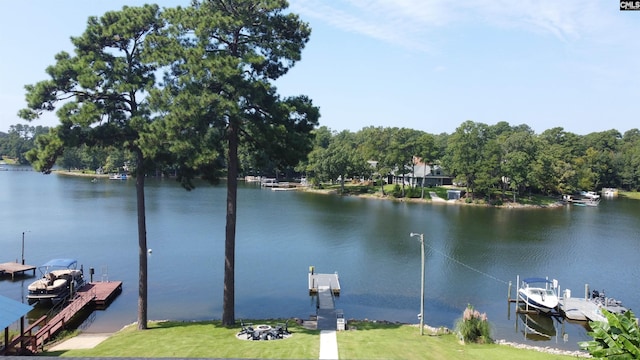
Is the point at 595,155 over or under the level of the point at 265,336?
over

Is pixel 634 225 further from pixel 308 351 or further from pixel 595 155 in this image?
pixel 308 351

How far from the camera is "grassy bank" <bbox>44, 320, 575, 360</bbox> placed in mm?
15945

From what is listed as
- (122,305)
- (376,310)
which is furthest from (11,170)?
(376,310)

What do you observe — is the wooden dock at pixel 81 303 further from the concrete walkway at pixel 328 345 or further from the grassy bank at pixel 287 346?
the concrete walkway at pixel 328 345

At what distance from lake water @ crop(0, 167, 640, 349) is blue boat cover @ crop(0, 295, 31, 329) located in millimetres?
9012

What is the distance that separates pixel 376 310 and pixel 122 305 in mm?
14526

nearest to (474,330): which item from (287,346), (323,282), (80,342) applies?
(287,346)

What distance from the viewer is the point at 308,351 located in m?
16.2

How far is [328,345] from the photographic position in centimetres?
1705

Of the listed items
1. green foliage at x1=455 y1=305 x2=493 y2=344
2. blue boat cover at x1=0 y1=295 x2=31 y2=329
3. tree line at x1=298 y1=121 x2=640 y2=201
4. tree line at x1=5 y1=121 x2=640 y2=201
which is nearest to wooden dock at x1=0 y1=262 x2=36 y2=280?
blue boat cover at x1=0 y1=295 x2=31 y2=329

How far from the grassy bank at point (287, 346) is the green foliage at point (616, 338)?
7.68 m

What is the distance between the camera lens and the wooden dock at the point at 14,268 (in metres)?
32.0

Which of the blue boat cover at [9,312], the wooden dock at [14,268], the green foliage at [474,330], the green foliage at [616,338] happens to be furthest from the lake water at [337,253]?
the green foliage at [616,338]

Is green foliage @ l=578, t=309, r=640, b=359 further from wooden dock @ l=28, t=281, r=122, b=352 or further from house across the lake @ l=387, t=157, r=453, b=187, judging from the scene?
house across the lake @ l=387, t=157, r=453, b=187
